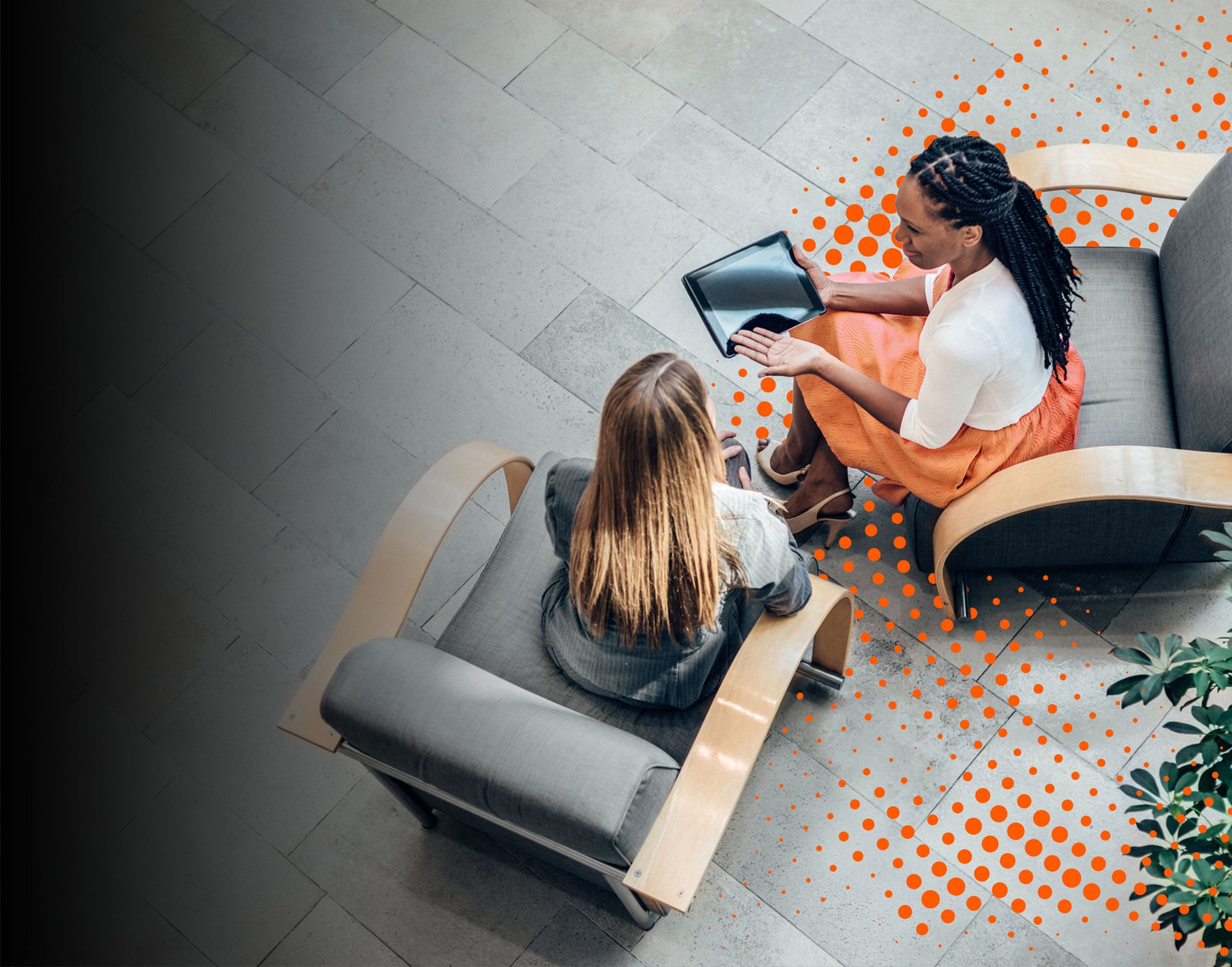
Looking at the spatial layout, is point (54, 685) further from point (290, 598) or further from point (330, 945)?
point (330, 945)

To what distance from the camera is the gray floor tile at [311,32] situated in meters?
3.40

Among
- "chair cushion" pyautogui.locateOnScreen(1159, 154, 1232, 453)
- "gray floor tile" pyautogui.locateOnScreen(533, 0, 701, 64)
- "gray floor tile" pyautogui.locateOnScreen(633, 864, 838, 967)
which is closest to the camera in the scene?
"chair cushion" pyautogui.locateOnScreen(1159, 154, 1232, 453)

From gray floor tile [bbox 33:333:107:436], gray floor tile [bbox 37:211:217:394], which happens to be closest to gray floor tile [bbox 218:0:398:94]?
gray floor tile [bbox 37:211:217:394]

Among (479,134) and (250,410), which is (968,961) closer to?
(250,410)

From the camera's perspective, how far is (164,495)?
285 cm

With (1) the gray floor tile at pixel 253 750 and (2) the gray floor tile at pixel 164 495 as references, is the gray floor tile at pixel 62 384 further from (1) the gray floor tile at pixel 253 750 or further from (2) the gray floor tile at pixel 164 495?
(1) the gray floor tile at pixel 253 750

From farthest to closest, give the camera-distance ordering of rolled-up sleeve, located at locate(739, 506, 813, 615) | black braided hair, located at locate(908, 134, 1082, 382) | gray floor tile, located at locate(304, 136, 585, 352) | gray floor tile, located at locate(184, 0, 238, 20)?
gray floor tile, located at locate(184, 0, 238, 20), gray floor tile, located at locate(304, 136, 585, 352), black braided hair, located at locate(908, 134, 1082, 382), rolled-up sleeve, located at locate(739, 506, 813, 615)

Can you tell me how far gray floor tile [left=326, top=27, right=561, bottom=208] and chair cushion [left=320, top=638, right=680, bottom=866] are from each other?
1.82 meters

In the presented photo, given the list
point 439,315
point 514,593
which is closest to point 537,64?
point 439,315

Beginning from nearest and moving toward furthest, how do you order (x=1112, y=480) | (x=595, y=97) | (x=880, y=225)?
(x=1112, y=480) → (x=880, y=225) → (x=595, y=97)

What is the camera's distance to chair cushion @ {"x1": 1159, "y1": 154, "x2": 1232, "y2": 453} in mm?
2102

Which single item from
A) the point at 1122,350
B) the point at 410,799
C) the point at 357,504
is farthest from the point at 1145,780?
the point at 357,504

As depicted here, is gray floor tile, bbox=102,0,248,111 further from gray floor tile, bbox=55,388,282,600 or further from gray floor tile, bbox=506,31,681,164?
gray floor tile, bbox=55,388,282,600

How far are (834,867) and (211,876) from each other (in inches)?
53.8
